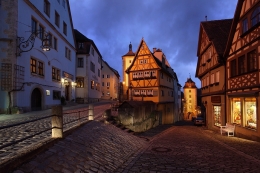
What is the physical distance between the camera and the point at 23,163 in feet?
16.2

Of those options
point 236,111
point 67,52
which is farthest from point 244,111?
point 67,52

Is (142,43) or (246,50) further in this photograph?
(142,43)

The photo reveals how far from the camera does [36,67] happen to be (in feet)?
58.6

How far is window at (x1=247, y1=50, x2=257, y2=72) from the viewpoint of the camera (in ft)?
43.5

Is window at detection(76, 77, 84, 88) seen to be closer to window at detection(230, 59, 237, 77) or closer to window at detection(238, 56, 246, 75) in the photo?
window at detection(230, 59, 237, 77)

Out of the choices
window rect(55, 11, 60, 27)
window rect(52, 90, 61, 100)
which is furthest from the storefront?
window rect(55, 11, 60, 27)

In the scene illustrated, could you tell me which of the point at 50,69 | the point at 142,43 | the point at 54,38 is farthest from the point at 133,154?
the point at 142,43

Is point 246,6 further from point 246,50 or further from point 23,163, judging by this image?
point 23,163

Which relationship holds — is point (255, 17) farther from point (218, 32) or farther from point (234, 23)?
point (218, 32)

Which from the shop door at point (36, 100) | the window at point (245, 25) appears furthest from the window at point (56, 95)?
the window at point (245, 25)

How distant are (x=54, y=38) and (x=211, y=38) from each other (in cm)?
1726

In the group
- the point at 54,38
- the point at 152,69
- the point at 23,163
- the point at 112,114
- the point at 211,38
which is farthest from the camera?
the point at 152,69

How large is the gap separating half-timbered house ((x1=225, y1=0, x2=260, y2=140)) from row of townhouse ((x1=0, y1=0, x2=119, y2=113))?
15042 mm

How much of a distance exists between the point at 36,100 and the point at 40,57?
13.6 feet
